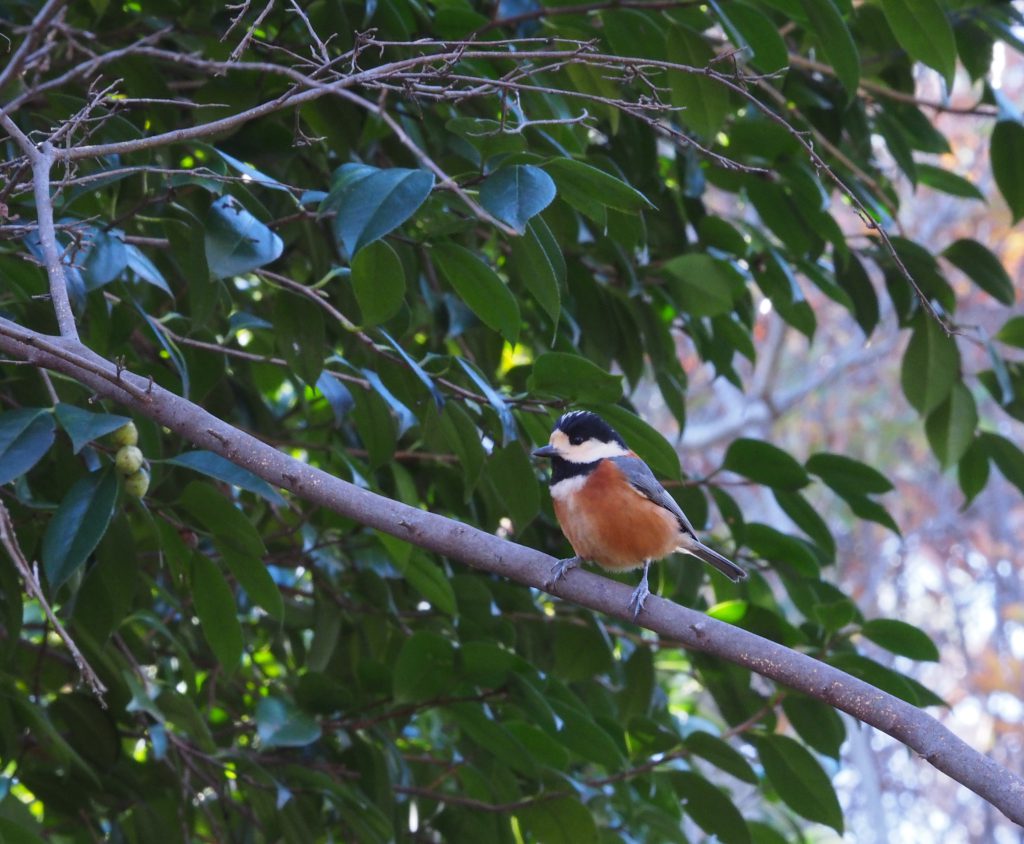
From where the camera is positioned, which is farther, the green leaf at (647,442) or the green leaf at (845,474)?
the green leaf at (845,474)

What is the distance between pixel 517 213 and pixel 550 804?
174 cm

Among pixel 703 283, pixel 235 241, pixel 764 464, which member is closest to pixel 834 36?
pixel 703 283

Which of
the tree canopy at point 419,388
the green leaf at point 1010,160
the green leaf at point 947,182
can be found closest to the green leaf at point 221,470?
the tree canopy at point 419,388

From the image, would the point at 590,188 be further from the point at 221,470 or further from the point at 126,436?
the point at 126,436

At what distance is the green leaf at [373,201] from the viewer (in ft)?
7.79

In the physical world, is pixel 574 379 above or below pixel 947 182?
above

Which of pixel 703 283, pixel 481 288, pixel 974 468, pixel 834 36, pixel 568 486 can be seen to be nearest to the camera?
pixel 481 288

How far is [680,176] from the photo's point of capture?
154 inches

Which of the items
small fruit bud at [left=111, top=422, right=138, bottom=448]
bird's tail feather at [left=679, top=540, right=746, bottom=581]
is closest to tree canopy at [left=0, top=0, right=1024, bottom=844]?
small fruit bud at [left=111, top=422, right=138, bottom=448]

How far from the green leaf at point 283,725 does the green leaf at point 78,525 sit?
0.84 m

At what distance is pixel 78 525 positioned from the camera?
2391mm

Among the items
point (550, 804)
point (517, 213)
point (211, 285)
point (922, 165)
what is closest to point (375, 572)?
point (550, 804)

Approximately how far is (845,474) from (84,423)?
226 cm

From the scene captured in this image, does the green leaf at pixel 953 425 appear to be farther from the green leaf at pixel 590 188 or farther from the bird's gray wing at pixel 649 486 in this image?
the green leaf at pixel 590 188
